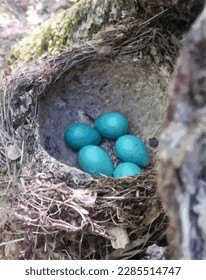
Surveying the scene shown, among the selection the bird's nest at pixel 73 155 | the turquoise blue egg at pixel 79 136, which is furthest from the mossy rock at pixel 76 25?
the turquoise blue egg at pixel 79 136

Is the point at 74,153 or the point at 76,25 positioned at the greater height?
the point at 76,25

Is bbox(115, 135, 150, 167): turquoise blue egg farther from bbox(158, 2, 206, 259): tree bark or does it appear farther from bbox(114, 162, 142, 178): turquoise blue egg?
bbox(158, 2, 206, 259): tree bark

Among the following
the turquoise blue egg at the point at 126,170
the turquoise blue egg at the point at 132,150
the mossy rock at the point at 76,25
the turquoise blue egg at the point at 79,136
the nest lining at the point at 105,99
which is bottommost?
the turquoise blue egg at the point at 126,170

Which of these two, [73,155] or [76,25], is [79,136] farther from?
[76,25]

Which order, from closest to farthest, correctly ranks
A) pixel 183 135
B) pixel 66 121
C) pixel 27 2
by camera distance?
pixel 183 135 < pixel 66 121 < pixel 27 2

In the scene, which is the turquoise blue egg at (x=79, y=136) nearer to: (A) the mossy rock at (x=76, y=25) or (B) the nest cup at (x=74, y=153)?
(B) the nest cup at (x=74, y=153)

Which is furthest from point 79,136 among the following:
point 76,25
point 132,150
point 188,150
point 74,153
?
point 188,150
